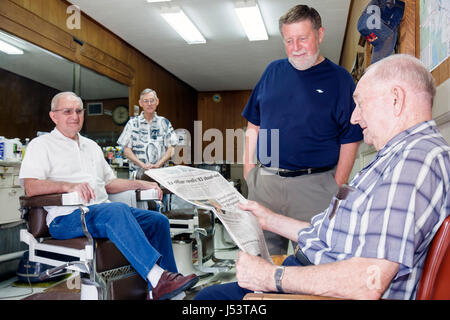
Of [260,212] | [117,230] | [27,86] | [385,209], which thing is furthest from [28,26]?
[385,209]

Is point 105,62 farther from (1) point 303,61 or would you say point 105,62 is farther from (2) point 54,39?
(1) point 303,61

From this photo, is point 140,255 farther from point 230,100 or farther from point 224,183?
point 230,100

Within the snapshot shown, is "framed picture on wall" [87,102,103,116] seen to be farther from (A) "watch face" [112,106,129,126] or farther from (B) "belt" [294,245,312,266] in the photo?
(B) "belt" [294,245,312,266]

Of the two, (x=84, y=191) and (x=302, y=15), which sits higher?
(x=302, y=15)

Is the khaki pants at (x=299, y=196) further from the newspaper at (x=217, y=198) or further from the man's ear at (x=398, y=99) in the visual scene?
the man's ear at (x=398, y=99)

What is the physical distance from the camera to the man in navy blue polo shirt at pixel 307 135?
1.75 meters

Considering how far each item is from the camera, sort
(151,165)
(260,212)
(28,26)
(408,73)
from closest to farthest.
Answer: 1. (408,73)
2. (260,212)
3. (28,26)
4. (151,165)

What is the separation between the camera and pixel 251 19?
530 centimetres

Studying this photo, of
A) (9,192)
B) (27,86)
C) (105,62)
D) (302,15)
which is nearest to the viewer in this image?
(302,15)

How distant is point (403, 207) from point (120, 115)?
18.9 ft

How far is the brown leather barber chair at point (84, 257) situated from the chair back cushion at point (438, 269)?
168cm

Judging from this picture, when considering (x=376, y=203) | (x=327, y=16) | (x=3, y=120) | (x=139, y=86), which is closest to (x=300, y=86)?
(x=376, y=203)

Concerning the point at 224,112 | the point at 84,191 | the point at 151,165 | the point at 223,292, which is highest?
the point at 224,112

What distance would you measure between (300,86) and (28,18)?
3531 mm
